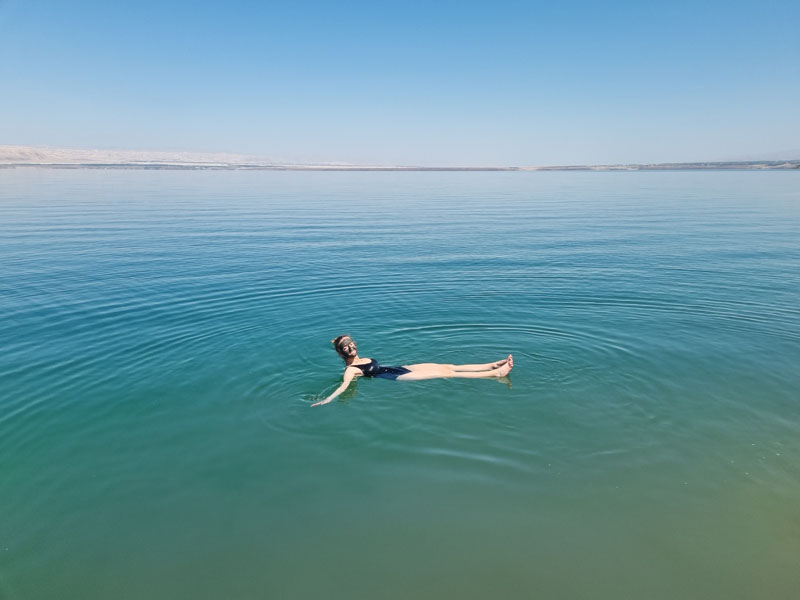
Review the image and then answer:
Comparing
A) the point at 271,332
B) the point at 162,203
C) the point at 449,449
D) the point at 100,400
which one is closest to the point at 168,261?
the point at 271,332

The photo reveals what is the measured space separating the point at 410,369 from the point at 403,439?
2.59 m

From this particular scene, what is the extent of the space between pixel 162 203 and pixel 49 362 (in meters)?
53.1

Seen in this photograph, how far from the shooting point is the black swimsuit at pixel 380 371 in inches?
503

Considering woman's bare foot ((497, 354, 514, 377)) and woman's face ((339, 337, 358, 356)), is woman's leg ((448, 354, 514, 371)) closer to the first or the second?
woman's bare foot ((497, 354, 514, 377))

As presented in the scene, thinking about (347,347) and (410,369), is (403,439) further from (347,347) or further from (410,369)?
Result: (347,347)

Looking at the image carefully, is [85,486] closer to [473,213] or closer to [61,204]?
[473,213]

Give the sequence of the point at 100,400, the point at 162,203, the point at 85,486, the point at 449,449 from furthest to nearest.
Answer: the point at 162,203, the point at 100,400, the point at 449,449, the point at 85,486

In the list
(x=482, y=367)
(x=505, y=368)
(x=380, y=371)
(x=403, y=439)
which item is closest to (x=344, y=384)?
(x=380, y=371)

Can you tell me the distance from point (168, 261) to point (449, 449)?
903 inches

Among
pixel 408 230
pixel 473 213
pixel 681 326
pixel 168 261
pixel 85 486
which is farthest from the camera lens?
pixel 473 213

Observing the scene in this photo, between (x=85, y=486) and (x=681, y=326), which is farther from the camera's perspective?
(x=681, y=326)

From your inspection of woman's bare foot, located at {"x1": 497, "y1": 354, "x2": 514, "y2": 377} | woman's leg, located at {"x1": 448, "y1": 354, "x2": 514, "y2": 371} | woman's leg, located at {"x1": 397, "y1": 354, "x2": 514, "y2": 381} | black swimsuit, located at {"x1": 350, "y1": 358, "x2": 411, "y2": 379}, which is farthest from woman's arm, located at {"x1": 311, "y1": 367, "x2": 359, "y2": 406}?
woman's bare foot, located at {"x1": 497, "y1": 354, "x2": 514, "y2": 377}

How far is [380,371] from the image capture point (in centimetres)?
1287

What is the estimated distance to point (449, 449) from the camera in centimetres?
1009
